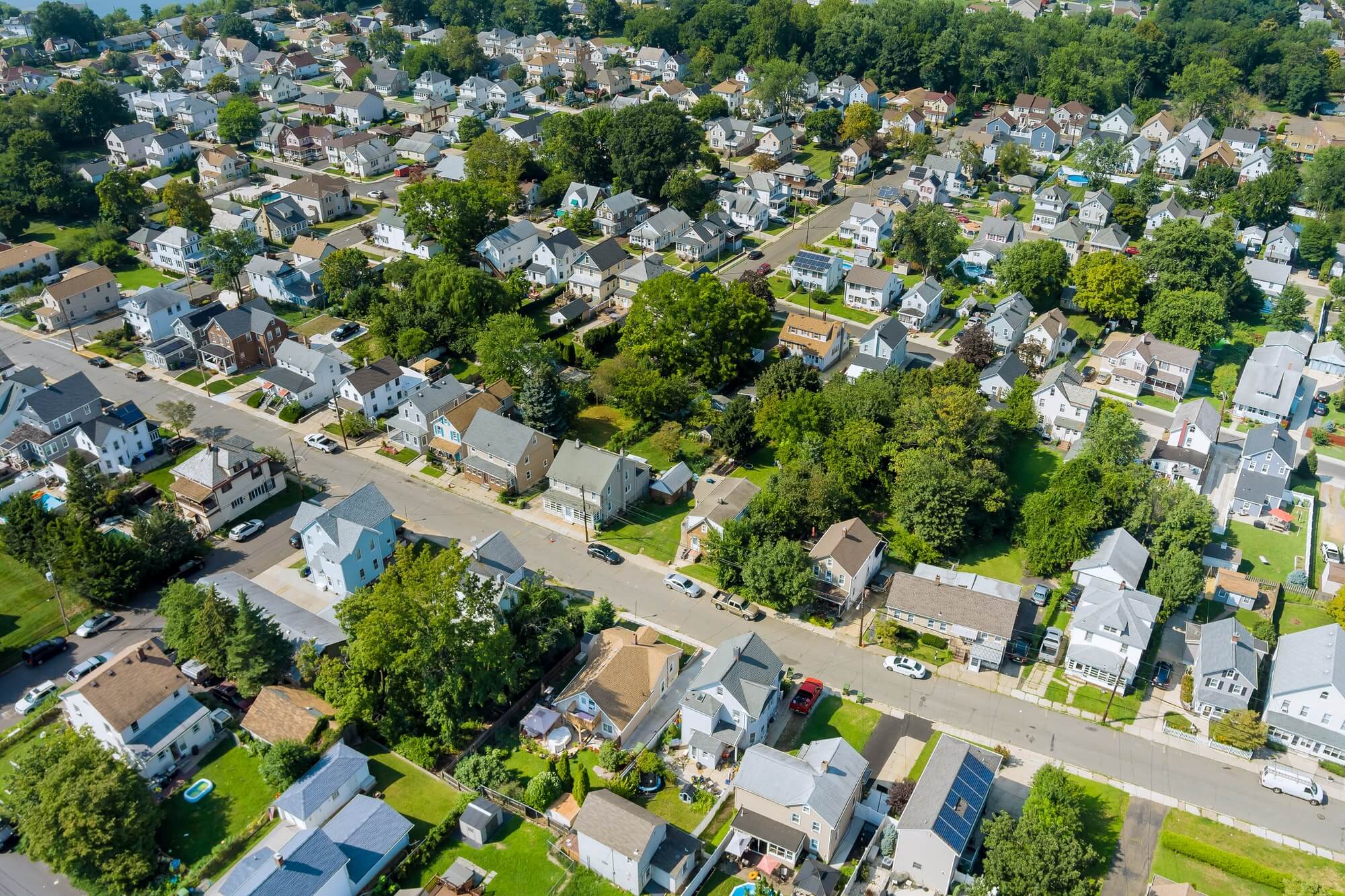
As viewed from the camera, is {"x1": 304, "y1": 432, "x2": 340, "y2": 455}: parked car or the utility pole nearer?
the utility pole

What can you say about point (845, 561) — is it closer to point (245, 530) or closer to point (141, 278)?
point (245, 530)

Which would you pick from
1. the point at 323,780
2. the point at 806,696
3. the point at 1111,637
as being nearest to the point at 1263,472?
the point at 1111,637

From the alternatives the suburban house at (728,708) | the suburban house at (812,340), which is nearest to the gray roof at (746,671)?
the suburban house at (728,708)

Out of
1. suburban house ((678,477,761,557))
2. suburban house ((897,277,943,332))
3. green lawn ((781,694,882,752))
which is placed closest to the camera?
green lawn ((781,694,882,752))

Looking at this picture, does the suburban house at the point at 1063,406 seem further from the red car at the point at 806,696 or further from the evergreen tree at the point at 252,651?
the evergreen tree at the point at 252,651

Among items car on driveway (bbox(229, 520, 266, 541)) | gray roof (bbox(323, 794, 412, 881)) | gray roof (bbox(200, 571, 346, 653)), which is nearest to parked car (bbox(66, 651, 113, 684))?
gray roof (bbox(200, 571, 346, 653))

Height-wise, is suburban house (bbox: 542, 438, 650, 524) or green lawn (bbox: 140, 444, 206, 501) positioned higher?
suburban house (bbox: 542, 438, 650, 524)

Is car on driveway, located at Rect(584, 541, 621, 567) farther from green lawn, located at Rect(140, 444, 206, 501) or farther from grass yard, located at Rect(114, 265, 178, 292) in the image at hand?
grass yard, located at Rect(114, 265, 178, 292)
